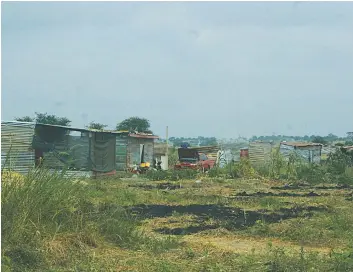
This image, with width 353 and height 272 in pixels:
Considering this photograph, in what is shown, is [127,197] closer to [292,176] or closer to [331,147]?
[292,176]

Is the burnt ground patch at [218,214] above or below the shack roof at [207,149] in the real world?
below

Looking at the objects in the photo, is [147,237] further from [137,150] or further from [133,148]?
[137,150]

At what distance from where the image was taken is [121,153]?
89.4ft

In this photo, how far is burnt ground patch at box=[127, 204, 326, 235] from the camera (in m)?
10.3

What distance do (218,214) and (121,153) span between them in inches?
615

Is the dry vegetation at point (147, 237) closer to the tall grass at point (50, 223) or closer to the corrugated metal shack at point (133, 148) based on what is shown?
the tall grass at point (50, 223)

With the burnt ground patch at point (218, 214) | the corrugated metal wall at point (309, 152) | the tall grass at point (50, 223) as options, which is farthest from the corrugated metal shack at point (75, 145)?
the corrugated metal wall at point (309, 152)

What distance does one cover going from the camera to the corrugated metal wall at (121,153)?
26750mm

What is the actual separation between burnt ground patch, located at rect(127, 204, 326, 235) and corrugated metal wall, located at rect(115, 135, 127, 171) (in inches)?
516

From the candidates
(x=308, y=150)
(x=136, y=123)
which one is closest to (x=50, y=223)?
(x=308, y=150)

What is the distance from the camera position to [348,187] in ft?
70.3

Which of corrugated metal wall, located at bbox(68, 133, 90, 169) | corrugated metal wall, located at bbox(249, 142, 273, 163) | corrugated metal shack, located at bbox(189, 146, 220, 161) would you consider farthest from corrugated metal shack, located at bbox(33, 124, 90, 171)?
corrugated metal wall, located at bbox(249, 142, 273, 163)

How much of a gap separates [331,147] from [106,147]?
69.5 ft

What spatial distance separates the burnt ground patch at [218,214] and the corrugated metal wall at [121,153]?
1309 centimetres
